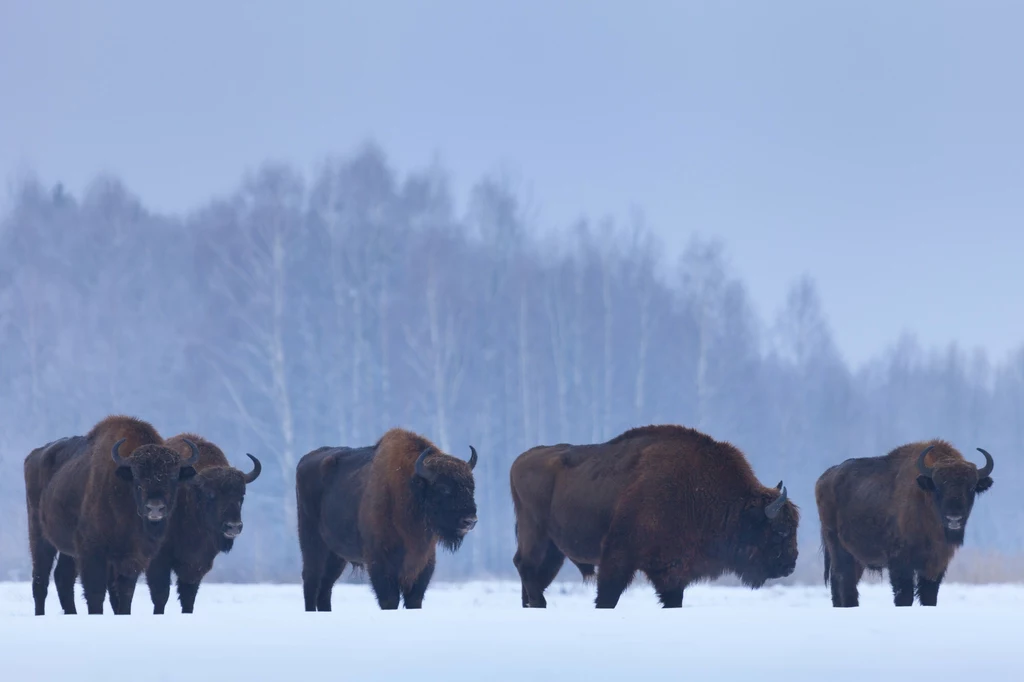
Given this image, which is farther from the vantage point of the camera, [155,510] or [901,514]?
[901,514]

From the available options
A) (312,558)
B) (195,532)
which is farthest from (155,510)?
(312,558)

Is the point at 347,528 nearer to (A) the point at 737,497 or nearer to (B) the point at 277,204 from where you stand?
(A) the point at 737,497

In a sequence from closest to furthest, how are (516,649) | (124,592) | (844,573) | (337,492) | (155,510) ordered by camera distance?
(516,649), (155,510), (124,592), (844,573), (337,492)

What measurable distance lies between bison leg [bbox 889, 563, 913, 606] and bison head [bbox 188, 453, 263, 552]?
639 cm

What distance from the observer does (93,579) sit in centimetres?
1380

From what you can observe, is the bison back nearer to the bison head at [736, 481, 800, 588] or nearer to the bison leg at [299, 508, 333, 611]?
the bison leg at [299, 508, 333, 611]

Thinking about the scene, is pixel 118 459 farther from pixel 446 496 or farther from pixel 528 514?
pixel 528 514

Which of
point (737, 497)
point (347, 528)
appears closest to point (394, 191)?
point (347, 528)

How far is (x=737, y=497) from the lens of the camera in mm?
13742

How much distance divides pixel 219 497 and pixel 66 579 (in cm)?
201

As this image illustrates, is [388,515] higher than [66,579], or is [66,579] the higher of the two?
[388,515]

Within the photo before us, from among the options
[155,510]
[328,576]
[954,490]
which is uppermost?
[155,510]

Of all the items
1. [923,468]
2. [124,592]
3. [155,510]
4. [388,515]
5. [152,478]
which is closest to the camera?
[155,510]

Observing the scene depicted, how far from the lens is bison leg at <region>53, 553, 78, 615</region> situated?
1559 cm
